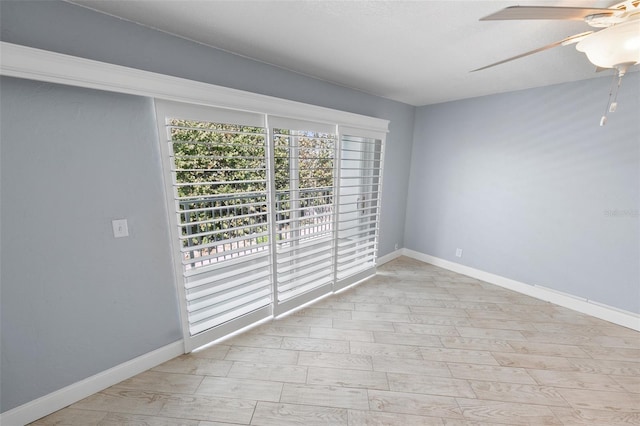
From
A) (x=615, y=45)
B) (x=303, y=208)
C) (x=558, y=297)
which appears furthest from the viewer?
(x=558, y=297)

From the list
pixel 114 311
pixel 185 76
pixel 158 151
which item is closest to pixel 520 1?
pixel 185 76

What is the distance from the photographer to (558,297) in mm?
2779

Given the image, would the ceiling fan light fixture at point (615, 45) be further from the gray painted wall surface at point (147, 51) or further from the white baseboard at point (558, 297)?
the white baseboard at point (558, 297)

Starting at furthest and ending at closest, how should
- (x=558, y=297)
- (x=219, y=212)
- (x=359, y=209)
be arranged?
(x=359, y=209)
(x=558, y=297)
(x=219, y=212)

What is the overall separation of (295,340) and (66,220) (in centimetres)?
180

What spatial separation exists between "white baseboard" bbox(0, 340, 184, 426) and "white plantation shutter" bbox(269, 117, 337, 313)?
3.18ft

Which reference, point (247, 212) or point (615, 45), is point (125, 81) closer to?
point (247, 212)

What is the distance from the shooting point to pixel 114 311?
5.42 ft

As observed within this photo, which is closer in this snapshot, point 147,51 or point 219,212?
point 147,51

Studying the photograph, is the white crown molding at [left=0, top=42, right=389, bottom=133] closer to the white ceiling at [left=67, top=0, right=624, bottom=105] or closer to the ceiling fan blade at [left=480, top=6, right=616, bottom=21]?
the white ceiling at [left=67, top=0, right=624, bottom=105]

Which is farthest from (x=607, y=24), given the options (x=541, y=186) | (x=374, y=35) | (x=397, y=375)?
(x=397, y=375)

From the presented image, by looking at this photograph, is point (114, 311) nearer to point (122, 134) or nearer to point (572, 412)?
point (122, 134)

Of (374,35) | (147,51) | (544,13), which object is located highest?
(374,35)

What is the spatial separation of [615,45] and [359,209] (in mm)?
2137
